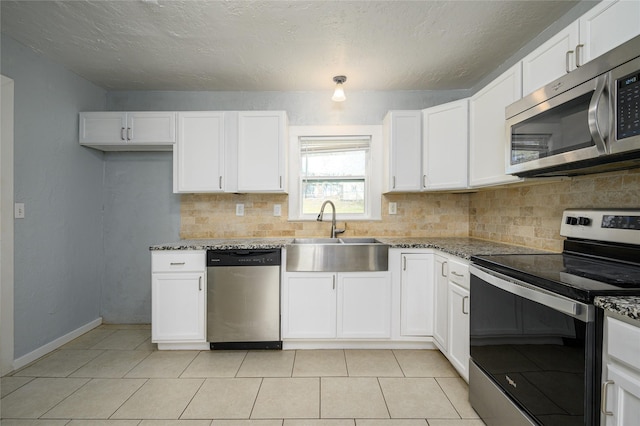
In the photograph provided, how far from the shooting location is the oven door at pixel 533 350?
104 centimetres

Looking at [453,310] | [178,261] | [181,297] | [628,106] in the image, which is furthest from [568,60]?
[181,297]

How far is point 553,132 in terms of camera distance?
4.96 ft

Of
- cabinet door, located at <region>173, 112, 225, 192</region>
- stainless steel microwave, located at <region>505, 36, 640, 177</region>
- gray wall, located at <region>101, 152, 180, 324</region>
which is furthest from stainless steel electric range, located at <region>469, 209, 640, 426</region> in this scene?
gray wall, located at <region>101, 152, 180, 324</region>

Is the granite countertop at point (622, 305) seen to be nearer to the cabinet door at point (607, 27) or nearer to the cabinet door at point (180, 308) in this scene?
the cabinet door at point (607, 27)

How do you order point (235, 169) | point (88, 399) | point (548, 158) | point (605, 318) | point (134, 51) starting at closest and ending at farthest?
point (605, 318) → point (548, 158) → point (88, 399) → point (134, 51) → point (235, 169)

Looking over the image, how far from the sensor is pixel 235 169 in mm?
2832

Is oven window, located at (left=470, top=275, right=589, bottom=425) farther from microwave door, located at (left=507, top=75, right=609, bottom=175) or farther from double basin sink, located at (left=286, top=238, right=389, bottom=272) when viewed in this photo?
double basin sink, located at (left=286, top=238, right=389, bottom=272)

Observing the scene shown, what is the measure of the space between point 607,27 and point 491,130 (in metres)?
0.87

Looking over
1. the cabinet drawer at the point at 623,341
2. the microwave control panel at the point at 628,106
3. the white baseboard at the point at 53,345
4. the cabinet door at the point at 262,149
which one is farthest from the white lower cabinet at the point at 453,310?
the white baseboard at the point at 53,345

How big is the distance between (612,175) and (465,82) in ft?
5.77

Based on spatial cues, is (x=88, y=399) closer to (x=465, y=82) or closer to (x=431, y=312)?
(x=431, y=312)

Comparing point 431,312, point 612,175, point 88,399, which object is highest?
point 612,175

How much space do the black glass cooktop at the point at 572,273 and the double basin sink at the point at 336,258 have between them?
84cm

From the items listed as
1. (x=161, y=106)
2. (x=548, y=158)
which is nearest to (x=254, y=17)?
(x=161, y=106)
